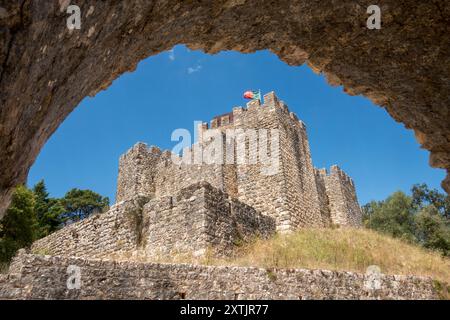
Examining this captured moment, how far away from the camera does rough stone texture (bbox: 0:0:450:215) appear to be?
64.4 inches

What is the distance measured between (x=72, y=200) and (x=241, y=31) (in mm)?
41733

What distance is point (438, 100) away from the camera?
12.0 feet

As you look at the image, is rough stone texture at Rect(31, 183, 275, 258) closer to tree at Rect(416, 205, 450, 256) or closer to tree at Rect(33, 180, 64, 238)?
tree at Rect(416, 205, 450, 256)

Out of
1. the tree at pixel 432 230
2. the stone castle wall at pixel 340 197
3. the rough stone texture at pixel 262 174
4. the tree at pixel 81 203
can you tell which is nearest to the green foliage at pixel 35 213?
the tree at pixel 81 203

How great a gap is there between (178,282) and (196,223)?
10.3 feet

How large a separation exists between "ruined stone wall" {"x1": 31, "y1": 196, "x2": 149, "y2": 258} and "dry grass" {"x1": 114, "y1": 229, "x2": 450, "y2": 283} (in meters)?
0.71

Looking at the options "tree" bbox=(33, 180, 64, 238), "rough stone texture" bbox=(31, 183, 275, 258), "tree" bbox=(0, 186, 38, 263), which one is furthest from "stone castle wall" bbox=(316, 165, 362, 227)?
"tree" bbox=(33, 180, 64, 238)

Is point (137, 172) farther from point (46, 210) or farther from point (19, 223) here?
point (46, 210)

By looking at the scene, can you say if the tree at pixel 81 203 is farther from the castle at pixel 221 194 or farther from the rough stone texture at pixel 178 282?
the rough stone texture at pixel 178 282

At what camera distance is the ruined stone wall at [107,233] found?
39.7 feet

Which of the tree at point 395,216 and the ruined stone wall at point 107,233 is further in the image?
the tree at point 395,216

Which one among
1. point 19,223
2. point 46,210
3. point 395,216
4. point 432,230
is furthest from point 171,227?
point 395,216

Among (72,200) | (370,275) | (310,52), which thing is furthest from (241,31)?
(72,200)
